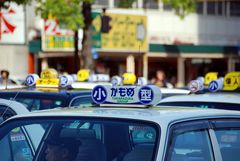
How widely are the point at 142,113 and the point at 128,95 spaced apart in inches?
19.0

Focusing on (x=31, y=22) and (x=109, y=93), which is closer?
(x=109, y=93)

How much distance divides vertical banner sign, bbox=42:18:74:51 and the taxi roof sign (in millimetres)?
28145

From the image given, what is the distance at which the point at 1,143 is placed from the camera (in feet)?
18.0

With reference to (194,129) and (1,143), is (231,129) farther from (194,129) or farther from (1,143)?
(1,143)

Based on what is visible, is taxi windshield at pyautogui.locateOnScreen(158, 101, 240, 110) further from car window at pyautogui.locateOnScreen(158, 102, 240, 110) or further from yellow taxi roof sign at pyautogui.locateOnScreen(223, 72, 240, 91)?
yellow taxi roof sign at pyautogui.locateOnScreen(223, 72, 240, 91)

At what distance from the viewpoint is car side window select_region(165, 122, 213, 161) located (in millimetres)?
4727

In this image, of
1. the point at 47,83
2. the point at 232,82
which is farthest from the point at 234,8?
the point at 47,83

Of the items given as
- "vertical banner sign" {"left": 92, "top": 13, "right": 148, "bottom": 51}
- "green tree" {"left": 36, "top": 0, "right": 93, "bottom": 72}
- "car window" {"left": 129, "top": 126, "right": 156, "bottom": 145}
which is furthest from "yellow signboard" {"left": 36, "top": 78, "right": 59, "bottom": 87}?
"vertical banner sign" {"left": 92, "top": 13, "right": 148, "bottom": 51}

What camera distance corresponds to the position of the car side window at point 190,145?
4727 millimetres

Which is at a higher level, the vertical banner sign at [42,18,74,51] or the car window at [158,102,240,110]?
the car window at [158,102,240,110]

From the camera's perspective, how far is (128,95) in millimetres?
5410

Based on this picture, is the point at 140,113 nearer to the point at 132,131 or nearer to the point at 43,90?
the point at 132,131

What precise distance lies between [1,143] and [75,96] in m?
3.81

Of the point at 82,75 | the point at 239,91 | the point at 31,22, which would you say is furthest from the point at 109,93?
the point at 31,22
